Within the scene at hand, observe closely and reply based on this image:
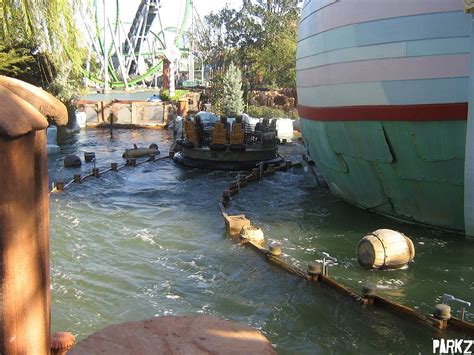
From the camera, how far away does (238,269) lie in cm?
845

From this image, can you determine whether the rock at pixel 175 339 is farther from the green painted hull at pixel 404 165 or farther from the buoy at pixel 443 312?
the green painted hull at pixel 404 165

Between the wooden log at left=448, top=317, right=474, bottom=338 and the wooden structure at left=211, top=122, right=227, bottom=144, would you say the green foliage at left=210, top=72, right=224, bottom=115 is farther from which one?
the wooden log at left=448, top=317, right=474, bottom=338

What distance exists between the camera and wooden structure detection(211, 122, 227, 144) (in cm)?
1802

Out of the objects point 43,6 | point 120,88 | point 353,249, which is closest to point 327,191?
point 353,249

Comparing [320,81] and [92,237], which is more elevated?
[320,81]

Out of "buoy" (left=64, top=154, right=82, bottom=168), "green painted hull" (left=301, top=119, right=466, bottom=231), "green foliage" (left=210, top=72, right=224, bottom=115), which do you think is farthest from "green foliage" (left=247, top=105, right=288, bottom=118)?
"green painted hull" (left=301, top=119, right=466, bottom=231)

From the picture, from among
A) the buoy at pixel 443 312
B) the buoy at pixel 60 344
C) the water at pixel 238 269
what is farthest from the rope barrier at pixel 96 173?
the buoy at pixel 60 344

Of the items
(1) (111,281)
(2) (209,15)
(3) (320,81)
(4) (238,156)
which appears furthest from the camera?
(2) (209,15)

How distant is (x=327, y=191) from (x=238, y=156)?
179 inches

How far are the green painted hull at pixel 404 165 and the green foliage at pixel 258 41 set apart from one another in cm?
2736

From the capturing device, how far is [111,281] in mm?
8023

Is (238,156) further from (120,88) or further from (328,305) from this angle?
(120,88)

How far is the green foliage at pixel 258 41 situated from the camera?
1508 inches

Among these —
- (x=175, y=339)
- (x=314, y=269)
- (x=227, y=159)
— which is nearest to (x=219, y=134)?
Answer: (x=227, y=159)
